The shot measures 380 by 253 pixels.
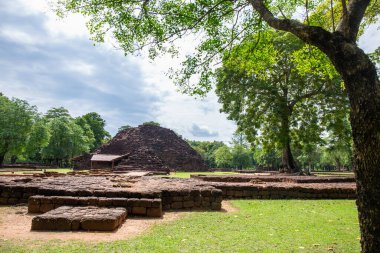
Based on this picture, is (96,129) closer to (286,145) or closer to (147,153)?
(147,153)

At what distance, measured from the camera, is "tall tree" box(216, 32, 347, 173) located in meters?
23.7

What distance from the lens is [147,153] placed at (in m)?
48.5

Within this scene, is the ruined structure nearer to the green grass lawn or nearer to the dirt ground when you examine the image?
the dirt ground

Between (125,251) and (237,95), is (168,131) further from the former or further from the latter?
(125,251)

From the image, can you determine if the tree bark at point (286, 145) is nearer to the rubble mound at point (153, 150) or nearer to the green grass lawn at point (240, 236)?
the green grass lawn at point (240, 236)

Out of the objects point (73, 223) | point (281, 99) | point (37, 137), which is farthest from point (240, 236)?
point (37, 137)

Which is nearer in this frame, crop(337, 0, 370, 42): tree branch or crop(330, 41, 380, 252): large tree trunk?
crop(330, 41, 380, 252): large tree trunk

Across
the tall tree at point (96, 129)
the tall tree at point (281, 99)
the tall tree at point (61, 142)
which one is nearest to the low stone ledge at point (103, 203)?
the tall tree at point (281, 99)

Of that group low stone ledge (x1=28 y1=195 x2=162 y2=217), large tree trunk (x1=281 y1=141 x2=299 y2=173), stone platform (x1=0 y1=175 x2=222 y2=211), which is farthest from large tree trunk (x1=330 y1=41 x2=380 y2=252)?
large tree trunk (x1=281 y1=141 x2=299 y2=173)

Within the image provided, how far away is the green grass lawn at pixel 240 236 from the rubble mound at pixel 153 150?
3807cm

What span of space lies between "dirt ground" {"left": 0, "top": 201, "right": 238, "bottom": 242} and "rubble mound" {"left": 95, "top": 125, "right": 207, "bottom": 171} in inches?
1477

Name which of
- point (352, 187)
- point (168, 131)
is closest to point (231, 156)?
point (168, 131)

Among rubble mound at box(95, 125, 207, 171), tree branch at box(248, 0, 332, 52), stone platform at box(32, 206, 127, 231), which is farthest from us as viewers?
rubble mound at box(95, 125, 207, 171)

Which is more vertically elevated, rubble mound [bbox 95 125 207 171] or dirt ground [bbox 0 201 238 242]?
rubble mound [bbox 95 125 207 171]
